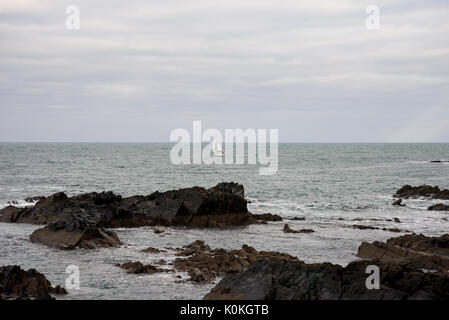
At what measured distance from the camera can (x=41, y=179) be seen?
7900 centimetres

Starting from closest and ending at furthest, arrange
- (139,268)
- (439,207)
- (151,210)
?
(139,268) < (151,210) < (439,207)

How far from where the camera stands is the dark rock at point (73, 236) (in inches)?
1154

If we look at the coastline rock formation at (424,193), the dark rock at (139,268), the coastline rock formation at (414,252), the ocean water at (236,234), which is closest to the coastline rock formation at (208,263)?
the dark rock at (139,268)

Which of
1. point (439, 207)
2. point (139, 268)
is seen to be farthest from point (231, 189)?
point (139, 268)

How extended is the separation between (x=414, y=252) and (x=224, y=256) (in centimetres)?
978

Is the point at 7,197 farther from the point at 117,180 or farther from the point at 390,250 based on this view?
the point at 390,250

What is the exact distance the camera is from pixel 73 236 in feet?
97.5

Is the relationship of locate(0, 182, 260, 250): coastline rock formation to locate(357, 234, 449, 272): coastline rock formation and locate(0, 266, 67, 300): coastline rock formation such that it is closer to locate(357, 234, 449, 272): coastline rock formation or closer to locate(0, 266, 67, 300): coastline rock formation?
locate(357, 234, 449, 272): coastline rock formation

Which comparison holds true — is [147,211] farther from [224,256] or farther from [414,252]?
[414,252]

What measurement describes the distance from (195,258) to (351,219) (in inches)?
849

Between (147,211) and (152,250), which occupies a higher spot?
(147,211)

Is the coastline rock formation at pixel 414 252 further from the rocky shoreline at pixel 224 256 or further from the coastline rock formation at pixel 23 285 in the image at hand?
the coastline rock formation at pixel 23 285

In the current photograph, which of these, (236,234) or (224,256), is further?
(236,234)
